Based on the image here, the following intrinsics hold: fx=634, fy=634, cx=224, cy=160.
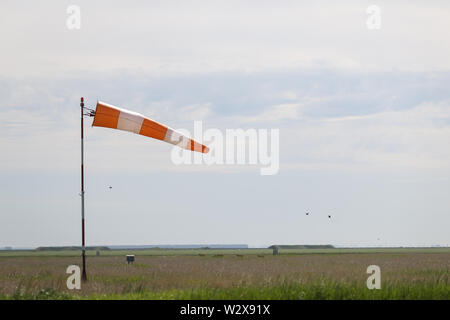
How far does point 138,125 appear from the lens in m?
23.3

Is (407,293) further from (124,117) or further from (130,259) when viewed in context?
(130,259)

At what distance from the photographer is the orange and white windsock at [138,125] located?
72.5ft

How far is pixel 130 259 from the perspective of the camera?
5206cm

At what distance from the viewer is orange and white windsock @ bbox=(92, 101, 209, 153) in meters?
22.1
